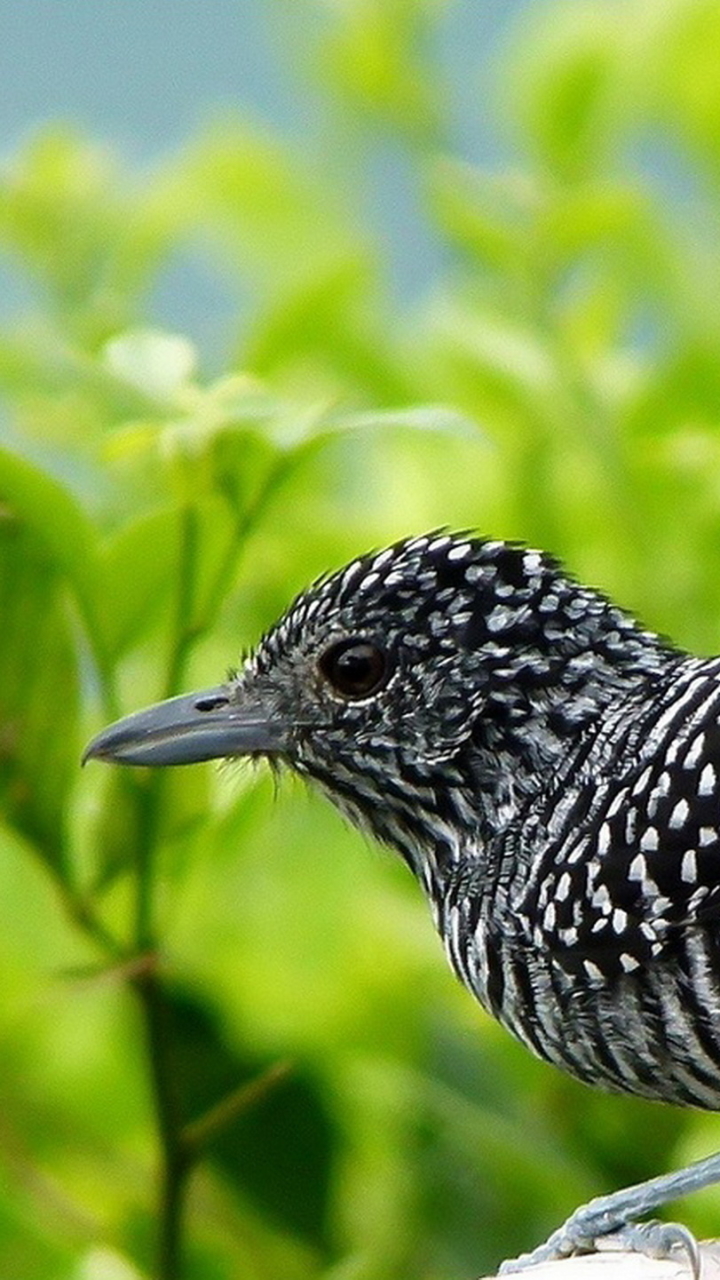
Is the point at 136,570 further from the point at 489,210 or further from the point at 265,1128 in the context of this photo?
the point at 489,210

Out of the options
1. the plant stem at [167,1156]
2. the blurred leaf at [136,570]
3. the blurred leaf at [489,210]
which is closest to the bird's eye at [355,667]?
the blurred leaf at [136,570]

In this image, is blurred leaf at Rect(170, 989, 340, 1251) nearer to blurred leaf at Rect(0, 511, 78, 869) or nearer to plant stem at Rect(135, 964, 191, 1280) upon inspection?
plant stem at Rect(135, 964, 191, 1280)

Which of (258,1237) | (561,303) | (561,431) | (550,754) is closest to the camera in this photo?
(550,754)

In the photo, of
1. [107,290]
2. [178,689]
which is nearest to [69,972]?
[178,689]

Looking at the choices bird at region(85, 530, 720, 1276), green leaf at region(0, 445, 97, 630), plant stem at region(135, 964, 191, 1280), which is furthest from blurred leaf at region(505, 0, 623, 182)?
plant stem at region(135, 964, 191, 1280)

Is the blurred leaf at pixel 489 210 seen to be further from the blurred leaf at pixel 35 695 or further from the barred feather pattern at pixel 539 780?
the blurred leaf at pixel 35 695

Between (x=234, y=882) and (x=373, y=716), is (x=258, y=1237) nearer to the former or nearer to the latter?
(x=234, y=882)
